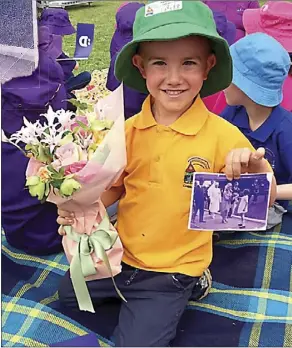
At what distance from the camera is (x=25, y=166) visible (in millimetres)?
2010

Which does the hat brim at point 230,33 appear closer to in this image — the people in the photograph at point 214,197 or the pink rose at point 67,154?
the people in the photograph at point 214,197

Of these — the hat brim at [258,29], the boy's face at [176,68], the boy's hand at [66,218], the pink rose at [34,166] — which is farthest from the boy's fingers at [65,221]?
the hat brim at [258,29]

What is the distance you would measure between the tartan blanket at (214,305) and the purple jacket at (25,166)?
63 millimetres

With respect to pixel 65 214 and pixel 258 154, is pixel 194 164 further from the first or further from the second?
pixel 65 214

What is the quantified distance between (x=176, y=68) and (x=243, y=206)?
1.40ft

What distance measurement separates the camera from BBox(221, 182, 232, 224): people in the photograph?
1590 mm

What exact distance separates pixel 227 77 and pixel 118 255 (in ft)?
1.99

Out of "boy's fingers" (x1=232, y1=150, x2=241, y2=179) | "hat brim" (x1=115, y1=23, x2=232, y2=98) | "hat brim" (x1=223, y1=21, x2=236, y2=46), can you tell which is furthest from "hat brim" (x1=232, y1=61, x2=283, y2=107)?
"boy's fingers" (x1=232, y1=150, x2=241, y2=179)

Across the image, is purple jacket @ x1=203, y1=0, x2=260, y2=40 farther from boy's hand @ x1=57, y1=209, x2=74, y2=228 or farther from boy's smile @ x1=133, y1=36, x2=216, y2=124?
boy's hand @ x1=57, y1=209, x2=74, y2=228

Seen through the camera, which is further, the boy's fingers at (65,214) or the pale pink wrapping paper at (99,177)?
the boy's fingers at (65,214)

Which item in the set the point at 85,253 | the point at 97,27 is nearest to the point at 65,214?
the point at 85,253

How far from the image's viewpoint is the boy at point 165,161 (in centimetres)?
154

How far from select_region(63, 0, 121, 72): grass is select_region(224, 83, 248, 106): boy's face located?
1.55 ft

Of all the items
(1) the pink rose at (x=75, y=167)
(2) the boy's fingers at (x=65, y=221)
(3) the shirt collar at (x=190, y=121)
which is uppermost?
(3) the shirt collar at (x=190, y=121)
